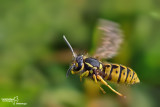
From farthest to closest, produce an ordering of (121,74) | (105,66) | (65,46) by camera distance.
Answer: (65,46), (105,66), (121,74)

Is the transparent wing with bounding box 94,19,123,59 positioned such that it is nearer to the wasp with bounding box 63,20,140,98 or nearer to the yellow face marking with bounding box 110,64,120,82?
the wasp with bounding box 63,20,140,98

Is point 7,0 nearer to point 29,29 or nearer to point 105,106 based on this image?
point 29,29

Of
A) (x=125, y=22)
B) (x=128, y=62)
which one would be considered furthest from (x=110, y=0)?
(x=128, y=62)

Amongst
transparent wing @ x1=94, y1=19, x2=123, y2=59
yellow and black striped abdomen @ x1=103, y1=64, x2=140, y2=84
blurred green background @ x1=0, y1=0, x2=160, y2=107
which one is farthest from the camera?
blurred green background @ x1=0, y1=0, x2=160, y2=107

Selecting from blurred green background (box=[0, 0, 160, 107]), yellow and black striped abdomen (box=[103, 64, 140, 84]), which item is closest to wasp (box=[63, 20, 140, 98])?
yellow and black striped abdomen (box=[103, 64, 140, 84])

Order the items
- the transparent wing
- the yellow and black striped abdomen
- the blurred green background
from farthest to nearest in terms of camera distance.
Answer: the blurred green background, the transparent wing, the yellow and black striped abdomen

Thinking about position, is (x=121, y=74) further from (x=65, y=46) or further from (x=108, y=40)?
(x=65, y=46)

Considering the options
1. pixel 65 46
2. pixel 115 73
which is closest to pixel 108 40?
pixel 115 73
